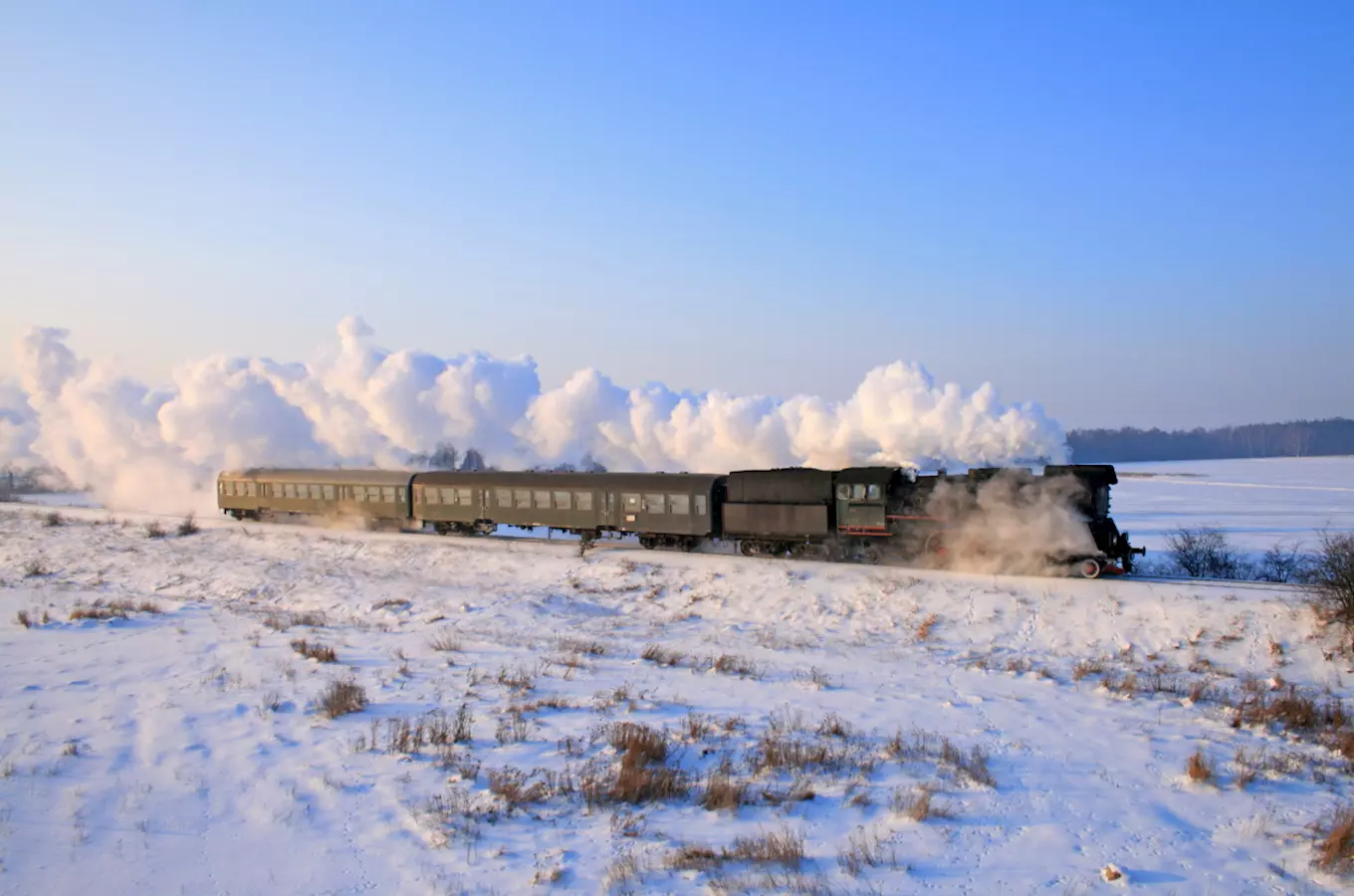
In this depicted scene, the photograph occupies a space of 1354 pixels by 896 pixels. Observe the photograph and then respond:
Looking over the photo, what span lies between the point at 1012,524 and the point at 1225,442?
625 feet

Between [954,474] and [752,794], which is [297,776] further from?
[954,474]

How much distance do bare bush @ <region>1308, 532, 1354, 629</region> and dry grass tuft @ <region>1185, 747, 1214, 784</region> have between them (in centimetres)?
1010

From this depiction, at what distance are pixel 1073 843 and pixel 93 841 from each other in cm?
962

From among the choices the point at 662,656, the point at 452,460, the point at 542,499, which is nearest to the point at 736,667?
the point at 662,656

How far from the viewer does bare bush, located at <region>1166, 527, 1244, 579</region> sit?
95.9 feet

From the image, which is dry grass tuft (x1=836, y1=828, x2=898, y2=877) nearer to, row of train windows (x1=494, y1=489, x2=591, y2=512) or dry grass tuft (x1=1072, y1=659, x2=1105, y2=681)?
dry grass tuft (x1=1072, y1=659, x2=1105, y2=681)

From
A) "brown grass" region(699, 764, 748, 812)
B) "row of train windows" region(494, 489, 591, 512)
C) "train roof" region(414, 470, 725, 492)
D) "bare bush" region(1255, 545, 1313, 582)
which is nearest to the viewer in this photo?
"brown grass" region(699, 764, 748, 812)

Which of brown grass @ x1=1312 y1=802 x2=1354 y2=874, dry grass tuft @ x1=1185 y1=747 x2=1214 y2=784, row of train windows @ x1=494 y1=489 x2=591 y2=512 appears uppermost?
row of train windows @ x1=494 y1=489 x2=591 y2=512

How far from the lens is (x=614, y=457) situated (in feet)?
152

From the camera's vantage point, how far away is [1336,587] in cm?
1852

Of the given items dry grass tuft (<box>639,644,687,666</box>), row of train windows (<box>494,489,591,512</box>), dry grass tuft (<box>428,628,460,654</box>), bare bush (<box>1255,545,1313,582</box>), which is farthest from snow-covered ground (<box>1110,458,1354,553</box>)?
dry grass tuft (<box>428,628,460,654</box>)

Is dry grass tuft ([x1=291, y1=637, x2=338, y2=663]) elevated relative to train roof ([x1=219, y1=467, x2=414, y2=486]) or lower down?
lower down

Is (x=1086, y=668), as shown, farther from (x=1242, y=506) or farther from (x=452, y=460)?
(x=1242, y=506)

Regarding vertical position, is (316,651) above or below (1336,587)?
below
